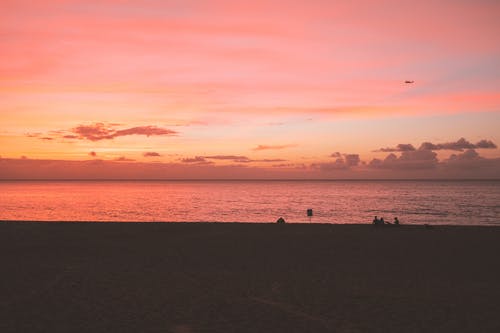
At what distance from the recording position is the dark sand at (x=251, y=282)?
1036cm

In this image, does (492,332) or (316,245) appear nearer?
(492,332)

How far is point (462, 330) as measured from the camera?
9742mm

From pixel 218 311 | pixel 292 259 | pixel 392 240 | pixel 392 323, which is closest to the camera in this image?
pixel 392 323

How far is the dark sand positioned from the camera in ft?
34.0

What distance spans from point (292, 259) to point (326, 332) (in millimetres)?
8731

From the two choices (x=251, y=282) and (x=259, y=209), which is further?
(x=259, y=209)

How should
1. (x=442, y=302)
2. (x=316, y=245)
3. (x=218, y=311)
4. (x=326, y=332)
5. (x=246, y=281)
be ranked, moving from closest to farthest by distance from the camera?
(x=326, y=332), (x=218, y=311), (x=442, y=302), (x=246, y=281), (x=316, y=245)

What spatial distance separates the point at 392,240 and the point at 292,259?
7958 millimetres

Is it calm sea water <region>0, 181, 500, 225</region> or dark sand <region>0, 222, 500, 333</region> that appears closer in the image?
dark sand <region>0, 222, 500, 333</region>

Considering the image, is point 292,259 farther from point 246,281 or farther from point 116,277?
point 116,277

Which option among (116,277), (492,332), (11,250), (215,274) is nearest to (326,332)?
(492,332)

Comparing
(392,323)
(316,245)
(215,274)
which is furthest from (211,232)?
(392,323)

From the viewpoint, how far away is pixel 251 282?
A: 47.0 feet

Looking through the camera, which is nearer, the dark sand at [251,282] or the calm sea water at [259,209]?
the dark sand at [251,282]
